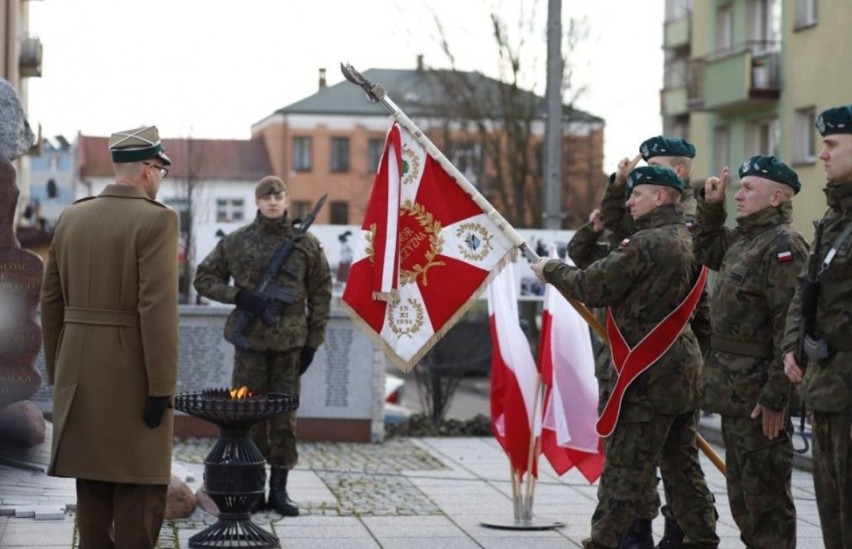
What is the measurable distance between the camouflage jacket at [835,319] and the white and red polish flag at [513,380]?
11.5ft

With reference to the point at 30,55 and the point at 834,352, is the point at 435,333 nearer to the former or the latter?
the point at 834,352

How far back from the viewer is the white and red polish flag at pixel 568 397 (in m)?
9.62

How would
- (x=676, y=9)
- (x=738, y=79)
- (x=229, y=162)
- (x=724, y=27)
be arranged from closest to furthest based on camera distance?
(x=738, y=79), (x=724, y=27), (x=676, y=9), (x=229, y=162)

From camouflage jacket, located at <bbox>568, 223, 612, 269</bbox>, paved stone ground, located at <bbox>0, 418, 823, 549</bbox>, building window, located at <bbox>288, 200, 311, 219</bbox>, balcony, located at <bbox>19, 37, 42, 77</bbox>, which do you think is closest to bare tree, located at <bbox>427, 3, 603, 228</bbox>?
balcony, located at <bbox>19, 37, 42, 77</bbox>

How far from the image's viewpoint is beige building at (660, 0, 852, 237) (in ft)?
107

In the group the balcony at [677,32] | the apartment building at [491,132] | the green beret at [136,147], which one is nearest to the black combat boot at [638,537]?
the green beret at [136,147]

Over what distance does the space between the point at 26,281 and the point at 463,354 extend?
945 cm

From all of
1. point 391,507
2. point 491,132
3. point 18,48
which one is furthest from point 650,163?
point 491,132

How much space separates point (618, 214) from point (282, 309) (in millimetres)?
2583

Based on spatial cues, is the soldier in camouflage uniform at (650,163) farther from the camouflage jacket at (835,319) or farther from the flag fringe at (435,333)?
the camouflage jacket at (835,319)

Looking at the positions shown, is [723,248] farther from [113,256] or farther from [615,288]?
[113,256]

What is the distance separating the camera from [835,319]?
6.14 m

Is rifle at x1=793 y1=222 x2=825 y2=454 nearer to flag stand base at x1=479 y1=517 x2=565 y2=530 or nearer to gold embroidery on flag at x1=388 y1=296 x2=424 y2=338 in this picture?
gold embroidery on flag at x1=388 y1=296 x2=424 y2=338

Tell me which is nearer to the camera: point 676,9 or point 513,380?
point 513,380
